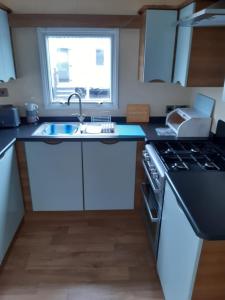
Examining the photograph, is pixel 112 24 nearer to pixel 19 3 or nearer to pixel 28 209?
pixel 19 3

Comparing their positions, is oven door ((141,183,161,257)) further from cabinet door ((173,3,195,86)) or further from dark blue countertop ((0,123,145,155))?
cabinet door ((173,3,195,86))

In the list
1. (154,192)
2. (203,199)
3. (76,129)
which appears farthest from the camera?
(76,129)

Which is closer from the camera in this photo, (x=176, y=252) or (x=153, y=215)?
(x=176, y=252)

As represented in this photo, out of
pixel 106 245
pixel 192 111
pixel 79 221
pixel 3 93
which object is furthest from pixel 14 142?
pixel 192 111

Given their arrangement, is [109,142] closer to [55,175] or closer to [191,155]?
[55,175]

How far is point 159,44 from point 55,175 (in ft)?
4.81

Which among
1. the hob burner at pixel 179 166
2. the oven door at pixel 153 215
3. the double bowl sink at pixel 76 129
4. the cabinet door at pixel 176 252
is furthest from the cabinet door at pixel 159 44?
the cabinet door at pixel 176 252

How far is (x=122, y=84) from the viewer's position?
2.46 metres

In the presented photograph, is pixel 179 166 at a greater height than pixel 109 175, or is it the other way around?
pixel 179 166

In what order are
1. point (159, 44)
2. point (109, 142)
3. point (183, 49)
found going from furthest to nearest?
point (109, 142), point (159, 44), point (183, 49)

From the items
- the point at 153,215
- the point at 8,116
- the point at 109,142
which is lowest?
the point at 153,215

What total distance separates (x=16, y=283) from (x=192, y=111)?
6.64 feet

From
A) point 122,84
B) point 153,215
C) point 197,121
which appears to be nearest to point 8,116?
point 122,84

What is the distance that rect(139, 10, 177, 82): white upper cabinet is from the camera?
193cm
